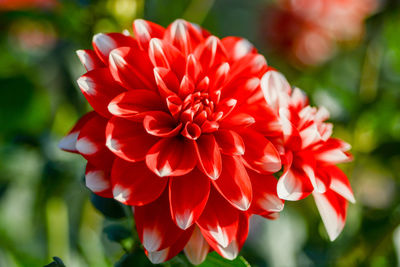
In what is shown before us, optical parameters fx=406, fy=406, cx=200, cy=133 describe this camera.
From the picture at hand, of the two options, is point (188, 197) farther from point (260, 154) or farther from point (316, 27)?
point (316, 27)

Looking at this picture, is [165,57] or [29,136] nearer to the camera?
[165,57]

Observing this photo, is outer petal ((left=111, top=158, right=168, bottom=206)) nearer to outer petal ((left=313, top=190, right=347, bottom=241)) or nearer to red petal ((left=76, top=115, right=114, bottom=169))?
red petal ((left=76, top=115, right=114, bottom=169))

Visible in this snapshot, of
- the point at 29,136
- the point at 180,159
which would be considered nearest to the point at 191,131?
the point at 180,159

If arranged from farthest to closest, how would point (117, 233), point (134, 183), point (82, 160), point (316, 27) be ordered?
point (316, 27)
point (82, 160)
point (117, 233)
point (134, 183)

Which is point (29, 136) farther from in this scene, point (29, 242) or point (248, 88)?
point (248, 88)

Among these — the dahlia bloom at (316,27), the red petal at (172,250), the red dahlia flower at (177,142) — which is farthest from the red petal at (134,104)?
the dahlia bloom at (316,27)

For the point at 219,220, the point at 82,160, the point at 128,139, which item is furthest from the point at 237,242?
the point at 82,160
